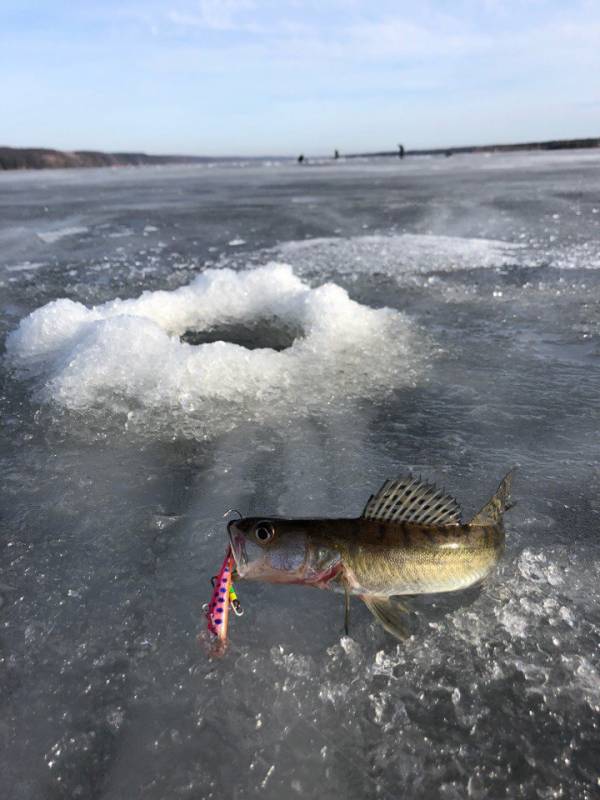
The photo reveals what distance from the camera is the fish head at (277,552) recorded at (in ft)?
7.11

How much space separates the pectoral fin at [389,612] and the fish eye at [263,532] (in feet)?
1.53

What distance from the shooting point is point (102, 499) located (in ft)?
11.6

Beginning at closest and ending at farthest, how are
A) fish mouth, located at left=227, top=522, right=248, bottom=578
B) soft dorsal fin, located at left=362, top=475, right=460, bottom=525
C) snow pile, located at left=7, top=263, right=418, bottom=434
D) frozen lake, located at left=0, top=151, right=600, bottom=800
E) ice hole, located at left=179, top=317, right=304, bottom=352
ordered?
1. frozen lake, located at left=0, top=151, right=600, bottom=800
2. fish mouth, located at left=227, top=522, right=248, bottom=578
3. soft dorsal fin, located at left=362, top=475, right=460, bottom=525
4. snow pile, located at left=7, top=263, right=418, bottom=434
5. ice hole, located at left=179, top=317, right=304, bottom=352

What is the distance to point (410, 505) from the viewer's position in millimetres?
2395

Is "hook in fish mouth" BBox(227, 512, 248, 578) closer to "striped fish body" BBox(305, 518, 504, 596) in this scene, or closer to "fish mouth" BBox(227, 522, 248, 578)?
"fish mouth" BBox(227, 522, 248, 578)

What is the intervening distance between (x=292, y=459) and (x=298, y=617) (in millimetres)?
1448

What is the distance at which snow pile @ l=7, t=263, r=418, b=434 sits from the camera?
4891 millimetres

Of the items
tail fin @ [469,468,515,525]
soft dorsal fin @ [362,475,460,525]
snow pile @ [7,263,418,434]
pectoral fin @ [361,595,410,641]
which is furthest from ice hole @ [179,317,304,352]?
pectoral fin @ [361,595,410,641]

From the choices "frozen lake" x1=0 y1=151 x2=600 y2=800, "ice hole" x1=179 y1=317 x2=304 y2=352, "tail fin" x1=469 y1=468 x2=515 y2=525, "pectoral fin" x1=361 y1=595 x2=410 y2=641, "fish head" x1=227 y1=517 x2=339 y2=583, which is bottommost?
"ice hole" x1=179 y1=317 x2=304 y2=352

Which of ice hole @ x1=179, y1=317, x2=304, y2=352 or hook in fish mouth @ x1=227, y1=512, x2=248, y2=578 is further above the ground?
hook in fish mouth @ x1=227, y1=512, x2=248, y2=578

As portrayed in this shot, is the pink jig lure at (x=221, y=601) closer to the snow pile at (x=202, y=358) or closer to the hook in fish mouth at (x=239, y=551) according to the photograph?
the hook in fish mouth at (x=239, y=551)

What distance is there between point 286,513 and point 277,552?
1139 millimetres

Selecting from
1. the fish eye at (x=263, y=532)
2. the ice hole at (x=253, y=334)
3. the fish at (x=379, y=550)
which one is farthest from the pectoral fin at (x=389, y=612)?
the ice hole at (x=253, y=334)

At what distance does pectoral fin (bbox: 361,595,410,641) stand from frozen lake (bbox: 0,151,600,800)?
0.22 metres
